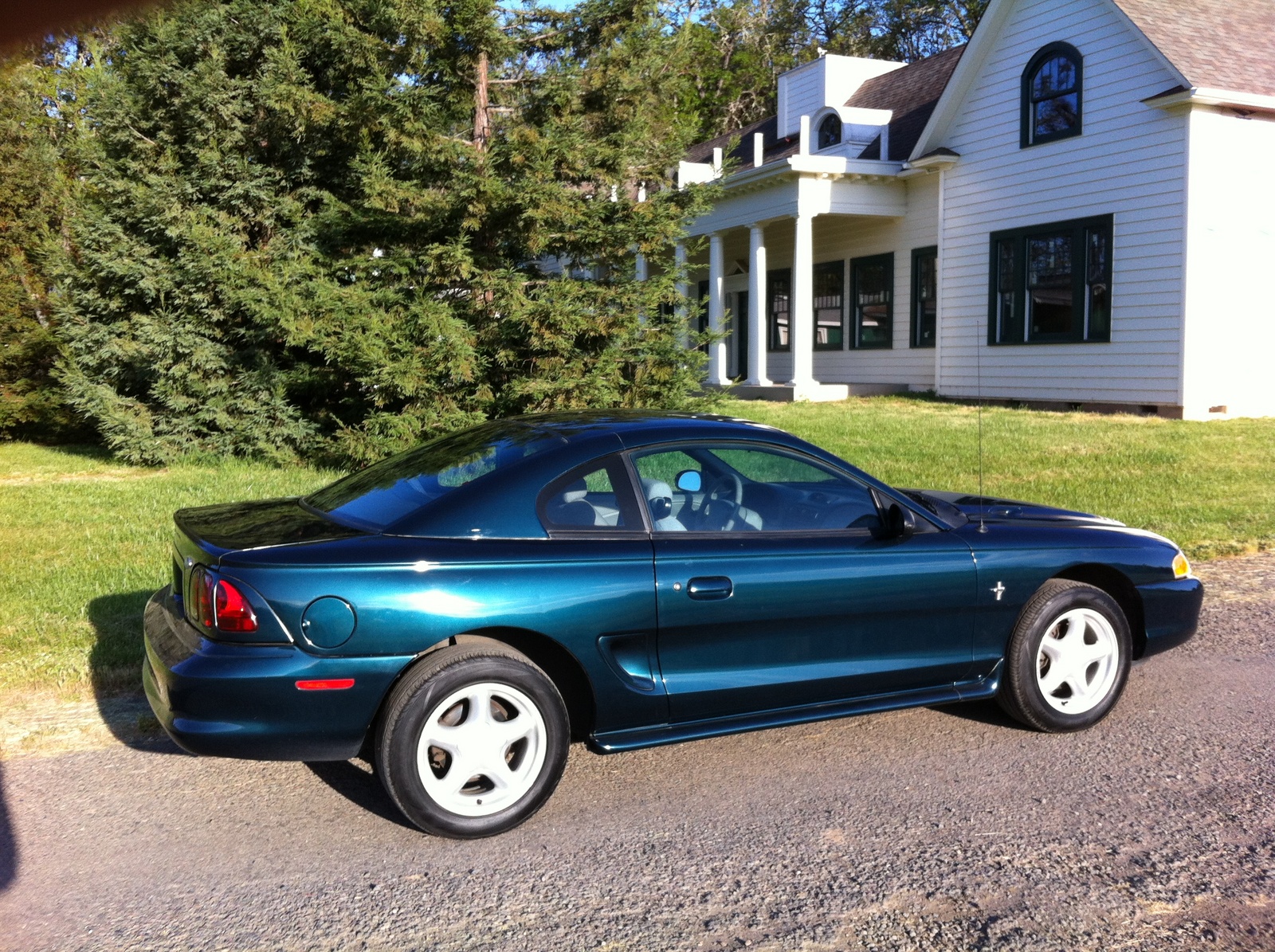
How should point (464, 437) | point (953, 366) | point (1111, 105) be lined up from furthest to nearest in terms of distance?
1. point (953, 366)
2. point (1111, 105)
3. point (464, 437)

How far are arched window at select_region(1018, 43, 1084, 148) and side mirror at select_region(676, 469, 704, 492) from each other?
15.6 meters

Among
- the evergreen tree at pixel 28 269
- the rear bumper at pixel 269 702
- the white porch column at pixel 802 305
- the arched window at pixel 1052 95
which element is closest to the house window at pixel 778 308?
the white porch column at pixel 802 305

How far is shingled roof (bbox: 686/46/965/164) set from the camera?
72.5 ft

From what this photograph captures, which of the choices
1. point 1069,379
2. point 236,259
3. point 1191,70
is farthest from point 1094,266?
point 236,259

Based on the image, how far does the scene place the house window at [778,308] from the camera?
2509 centimetres

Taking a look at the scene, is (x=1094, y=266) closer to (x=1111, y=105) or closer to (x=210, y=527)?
(x=1111, y=105)

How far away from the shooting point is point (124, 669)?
19.1 ft

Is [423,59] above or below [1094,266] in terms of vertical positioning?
above

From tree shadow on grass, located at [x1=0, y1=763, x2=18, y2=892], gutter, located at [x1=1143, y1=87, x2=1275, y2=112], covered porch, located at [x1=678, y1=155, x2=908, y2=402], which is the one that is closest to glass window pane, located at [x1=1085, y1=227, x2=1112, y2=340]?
gutter, located at [x1=1143, y1=87, x2=1275, y2=112]

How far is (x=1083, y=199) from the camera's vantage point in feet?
58.6

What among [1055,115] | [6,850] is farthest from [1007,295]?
[6,850]

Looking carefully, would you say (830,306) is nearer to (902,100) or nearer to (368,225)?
(902,100)

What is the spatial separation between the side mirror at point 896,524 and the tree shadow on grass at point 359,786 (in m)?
2.24

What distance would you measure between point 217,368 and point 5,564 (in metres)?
6.14
